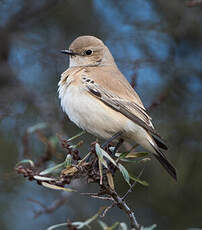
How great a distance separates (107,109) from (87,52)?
111cm

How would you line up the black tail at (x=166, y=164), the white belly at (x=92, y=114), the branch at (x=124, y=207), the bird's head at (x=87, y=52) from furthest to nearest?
the bird's head at (x=87, y=52), the white belly at (x=92, y=114), the black tail at (x=166, y=164), the branch at (x=124, y=207)

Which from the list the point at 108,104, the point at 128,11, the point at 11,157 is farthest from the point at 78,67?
the point at 128,11

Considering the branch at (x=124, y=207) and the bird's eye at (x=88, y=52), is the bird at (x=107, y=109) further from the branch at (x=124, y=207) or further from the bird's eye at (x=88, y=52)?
the branch at (x=124, y=207)

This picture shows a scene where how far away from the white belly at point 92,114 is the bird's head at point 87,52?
0.87m

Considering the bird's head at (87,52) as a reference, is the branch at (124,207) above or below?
below

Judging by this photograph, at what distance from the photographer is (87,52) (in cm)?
548

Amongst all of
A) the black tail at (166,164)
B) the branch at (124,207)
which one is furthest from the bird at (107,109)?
the branch at (124,207)

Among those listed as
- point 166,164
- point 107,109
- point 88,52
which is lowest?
point 166,164

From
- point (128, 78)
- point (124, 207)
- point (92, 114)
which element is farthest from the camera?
point (128, 78)

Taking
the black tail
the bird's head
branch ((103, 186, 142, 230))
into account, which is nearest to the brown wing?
the black tail

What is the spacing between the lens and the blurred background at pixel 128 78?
624cm

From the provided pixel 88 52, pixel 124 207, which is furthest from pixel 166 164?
pixel 88 52

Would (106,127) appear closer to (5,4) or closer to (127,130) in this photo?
(127,130)

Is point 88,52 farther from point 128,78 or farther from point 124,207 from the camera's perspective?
point 124,207
